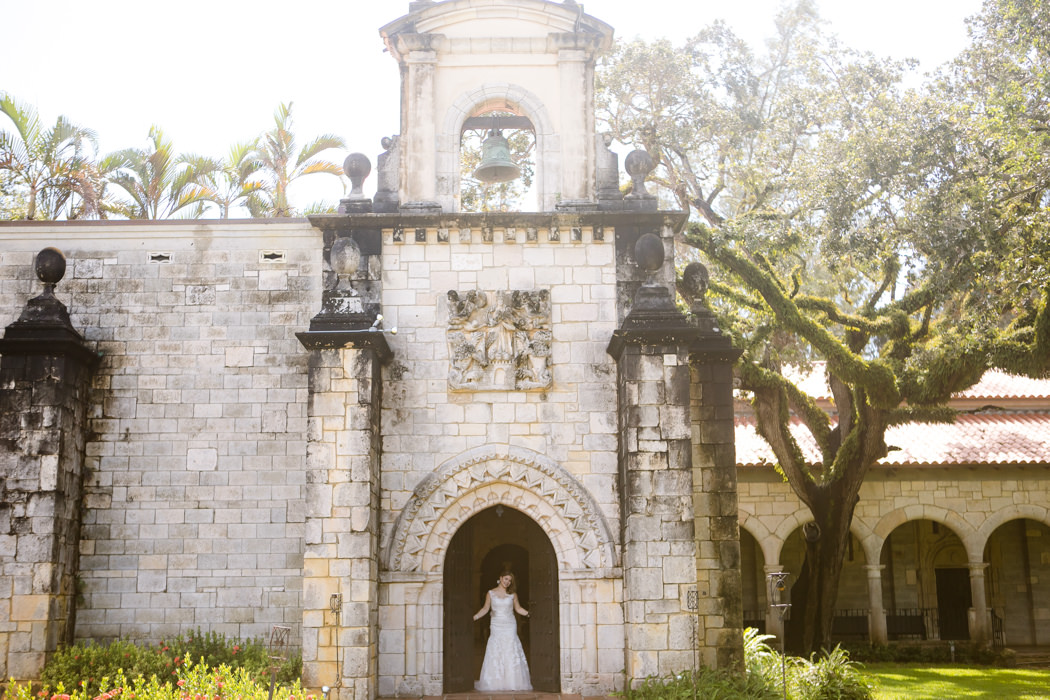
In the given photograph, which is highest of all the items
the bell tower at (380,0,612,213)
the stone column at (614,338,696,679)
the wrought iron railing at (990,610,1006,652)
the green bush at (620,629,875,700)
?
the bell tower at (380,0,612,213)

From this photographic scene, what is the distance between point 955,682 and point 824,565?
2.69 metres

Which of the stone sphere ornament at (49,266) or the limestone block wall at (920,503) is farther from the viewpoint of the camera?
the limestone block wall at (920,503)

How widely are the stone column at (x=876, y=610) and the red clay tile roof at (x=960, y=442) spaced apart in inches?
85.5

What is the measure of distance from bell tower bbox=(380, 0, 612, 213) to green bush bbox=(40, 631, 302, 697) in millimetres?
5521

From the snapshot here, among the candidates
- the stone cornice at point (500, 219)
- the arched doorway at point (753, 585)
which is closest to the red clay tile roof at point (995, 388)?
the arched doorway at point (753, 585)

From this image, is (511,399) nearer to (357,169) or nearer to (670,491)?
(670,491)

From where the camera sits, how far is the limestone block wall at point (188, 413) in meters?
11.9

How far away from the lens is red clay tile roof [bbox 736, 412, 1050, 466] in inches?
752

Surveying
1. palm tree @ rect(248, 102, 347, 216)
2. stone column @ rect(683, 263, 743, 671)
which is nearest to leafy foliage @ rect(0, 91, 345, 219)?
palm tree @ rect(248, 102, 347, 216)

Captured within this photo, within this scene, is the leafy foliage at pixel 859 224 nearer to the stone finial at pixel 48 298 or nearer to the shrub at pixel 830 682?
the shrub at pixel 830 682

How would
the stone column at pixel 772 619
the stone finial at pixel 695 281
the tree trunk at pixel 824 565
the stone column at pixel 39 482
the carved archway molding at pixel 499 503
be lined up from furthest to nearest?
the stone column at pixel 772 619, the tree trunk at pixel 824 565, the stone finial at pixel 695 281, the carved archway molding at pixel 499 503, the stone column at pixel 39 482

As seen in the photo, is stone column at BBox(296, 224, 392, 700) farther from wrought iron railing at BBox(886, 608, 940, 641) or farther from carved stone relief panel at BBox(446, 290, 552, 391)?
wrought iron railing at BBox(886, 608, 940, 641)

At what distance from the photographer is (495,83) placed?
12562mm

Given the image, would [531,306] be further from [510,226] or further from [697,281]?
[697,281]
